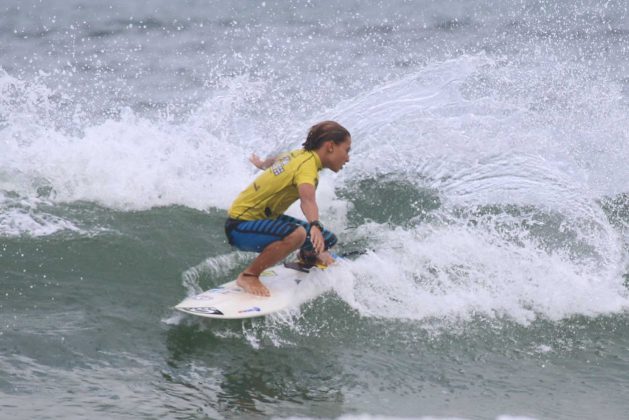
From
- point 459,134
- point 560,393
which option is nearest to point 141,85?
point 459,134

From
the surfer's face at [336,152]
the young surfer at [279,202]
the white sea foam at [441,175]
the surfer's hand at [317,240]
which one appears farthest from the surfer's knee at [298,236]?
the white sea foam at [441,175]

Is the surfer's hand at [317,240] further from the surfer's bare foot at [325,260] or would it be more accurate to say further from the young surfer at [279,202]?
the surfer's bare foot at [325,260]

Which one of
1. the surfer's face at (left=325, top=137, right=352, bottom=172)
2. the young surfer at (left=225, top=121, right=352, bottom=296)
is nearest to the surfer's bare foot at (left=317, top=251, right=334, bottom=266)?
the young surfer at (left=225, top=121, right=352, bottom=296)

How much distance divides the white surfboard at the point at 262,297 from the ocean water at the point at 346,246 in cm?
12

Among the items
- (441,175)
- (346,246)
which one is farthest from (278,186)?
(441,175)

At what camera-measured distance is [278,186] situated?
6.64 metres

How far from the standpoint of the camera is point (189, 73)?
52.4ft

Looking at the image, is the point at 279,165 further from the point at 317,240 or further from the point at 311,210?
the point at 317,240

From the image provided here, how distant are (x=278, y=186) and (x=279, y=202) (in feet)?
0.55

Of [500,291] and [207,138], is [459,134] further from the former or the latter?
[500,291]

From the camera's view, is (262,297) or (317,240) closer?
(317,240)

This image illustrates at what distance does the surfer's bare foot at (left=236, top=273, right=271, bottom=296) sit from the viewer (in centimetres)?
679

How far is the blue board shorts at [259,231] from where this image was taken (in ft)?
21.9

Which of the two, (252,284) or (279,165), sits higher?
(279,165)
